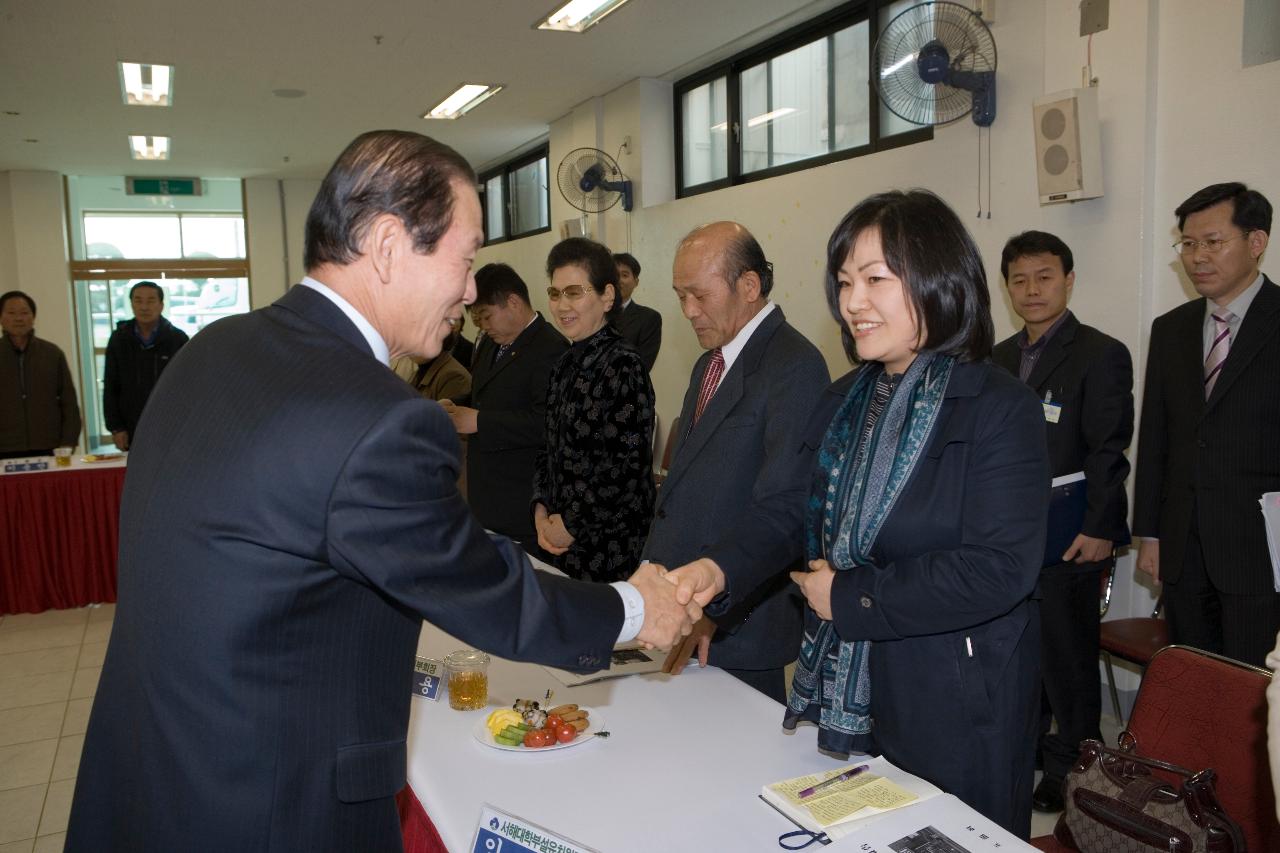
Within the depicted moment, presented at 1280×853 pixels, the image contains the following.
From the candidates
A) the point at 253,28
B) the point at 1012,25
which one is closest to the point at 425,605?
the point at 1012,25

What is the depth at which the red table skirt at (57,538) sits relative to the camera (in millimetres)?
5199

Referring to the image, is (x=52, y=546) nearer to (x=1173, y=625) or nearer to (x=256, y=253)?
(x=1173, y=625)

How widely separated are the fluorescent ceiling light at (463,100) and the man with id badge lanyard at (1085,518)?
18.4 ft

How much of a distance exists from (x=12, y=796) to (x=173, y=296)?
10898mm

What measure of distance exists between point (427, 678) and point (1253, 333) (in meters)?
2.51

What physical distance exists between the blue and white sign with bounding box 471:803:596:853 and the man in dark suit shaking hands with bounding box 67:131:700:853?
119 millimetres

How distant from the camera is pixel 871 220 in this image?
158 cm

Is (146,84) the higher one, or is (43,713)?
(146,84)

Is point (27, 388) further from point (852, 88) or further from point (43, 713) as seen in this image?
point (852, 88)

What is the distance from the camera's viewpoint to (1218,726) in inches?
65.8

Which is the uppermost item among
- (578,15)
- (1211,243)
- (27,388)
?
(578,15)

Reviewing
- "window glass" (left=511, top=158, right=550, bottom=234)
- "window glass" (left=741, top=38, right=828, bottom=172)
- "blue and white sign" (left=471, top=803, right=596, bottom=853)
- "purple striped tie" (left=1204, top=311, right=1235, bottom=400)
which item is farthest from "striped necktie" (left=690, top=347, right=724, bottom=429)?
"window glass" (left=511, top=158, right=550, bottom=234)

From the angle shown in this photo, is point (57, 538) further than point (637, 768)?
A: Yes

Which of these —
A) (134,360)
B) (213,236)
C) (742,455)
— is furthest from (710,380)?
(213,236)
